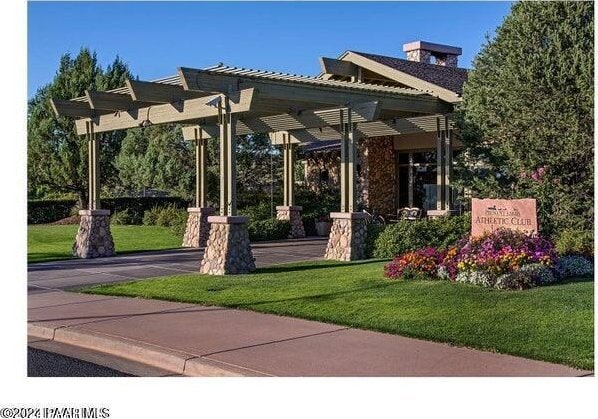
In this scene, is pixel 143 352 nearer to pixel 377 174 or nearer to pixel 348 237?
pixel 348 237

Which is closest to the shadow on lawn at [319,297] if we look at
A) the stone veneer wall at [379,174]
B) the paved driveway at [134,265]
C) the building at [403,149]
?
the paved driveway at [134,265]

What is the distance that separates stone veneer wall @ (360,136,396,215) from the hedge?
808 centimetres

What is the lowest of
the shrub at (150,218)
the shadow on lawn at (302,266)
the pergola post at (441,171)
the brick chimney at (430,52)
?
the shadow on lawn at (302,266)

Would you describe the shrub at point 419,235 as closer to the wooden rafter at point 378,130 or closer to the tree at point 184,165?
the wooden rafter at point 378,130

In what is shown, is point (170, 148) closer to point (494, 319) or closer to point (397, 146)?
point (397, 146)

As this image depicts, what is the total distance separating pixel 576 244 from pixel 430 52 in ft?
54.6

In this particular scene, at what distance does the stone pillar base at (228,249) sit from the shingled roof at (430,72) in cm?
843

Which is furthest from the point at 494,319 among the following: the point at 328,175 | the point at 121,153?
the point at 121,153

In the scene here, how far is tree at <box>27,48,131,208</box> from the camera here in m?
30.7

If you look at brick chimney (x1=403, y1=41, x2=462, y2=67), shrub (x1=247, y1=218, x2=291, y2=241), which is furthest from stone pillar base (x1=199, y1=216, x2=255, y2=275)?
brick chimney (x1=403, y1=41, x2=462, y2=67)

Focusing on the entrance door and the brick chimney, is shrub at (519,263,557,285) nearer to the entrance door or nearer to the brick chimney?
the entrance door

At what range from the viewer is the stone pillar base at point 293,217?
73.2 feet

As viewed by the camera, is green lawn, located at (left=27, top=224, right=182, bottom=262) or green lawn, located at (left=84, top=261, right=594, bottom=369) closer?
green lawn, located at (left=84, top=261, right=594, bottom=369)

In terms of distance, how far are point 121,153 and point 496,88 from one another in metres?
19.6
